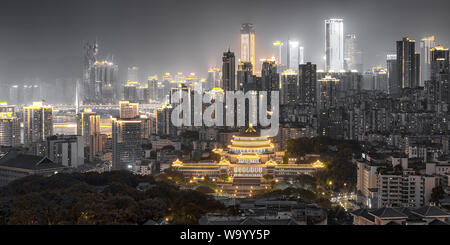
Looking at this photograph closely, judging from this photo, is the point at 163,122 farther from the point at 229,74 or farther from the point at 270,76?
the point at 270,76

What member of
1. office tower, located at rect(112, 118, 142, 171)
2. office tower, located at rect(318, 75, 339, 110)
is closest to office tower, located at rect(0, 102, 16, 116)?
office tower, located at rect(112, 118, 142, 171)

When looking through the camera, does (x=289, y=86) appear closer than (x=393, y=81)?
Yes

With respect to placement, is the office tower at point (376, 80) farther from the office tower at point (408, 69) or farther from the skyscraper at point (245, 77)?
the skyscraper at point (245, 77)

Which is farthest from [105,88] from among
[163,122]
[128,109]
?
[163,122]

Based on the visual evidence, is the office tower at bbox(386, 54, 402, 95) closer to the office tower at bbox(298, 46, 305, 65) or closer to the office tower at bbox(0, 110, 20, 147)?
the office tower at bbox(298, 46, 305, 65)

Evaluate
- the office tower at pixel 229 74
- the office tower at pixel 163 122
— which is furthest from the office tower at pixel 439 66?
the office tower at pixel 163 122

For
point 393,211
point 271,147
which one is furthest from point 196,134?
point 393,211
